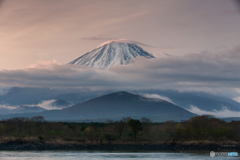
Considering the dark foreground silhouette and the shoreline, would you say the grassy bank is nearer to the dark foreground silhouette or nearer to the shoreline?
the dark foreground silhouette

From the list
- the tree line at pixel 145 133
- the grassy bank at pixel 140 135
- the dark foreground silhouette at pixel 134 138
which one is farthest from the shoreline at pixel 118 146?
the tree line at pixel 145 133

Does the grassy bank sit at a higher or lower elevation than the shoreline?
higher

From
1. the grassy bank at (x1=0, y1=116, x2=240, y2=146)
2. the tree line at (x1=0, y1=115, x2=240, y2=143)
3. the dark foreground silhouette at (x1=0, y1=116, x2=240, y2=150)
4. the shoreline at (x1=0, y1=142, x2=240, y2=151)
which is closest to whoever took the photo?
the shoreline at (x1=0, y1=142, x2=240, y2=151)

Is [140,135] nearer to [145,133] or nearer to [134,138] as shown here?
[145,133]

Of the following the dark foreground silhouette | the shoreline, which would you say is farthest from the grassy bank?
the shoreline

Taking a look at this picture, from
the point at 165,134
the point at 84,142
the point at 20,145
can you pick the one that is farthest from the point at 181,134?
the point at 20,145

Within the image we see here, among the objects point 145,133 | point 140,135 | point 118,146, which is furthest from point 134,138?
point 118,146

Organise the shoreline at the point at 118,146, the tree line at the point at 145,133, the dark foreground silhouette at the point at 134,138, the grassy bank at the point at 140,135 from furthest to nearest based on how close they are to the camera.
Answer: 1. the tree line at the point at 145,133
2. the grassy bank at the point at 140,135
3. the dark foreground silhouette at the point at 134,138
4. the shoreline at the point at 118,146

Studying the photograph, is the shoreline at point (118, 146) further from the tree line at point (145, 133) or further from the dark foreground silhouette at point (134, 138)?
the tree line at point (145, 133)

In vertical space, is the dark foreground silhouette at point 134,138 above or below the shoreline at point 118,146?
above

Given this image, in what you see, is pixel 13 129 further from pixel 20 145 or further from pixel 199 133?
pixel 199 133

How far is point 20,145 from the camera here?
344 ft

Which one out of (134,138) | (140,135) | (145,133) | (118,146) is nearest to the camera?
(118,146)

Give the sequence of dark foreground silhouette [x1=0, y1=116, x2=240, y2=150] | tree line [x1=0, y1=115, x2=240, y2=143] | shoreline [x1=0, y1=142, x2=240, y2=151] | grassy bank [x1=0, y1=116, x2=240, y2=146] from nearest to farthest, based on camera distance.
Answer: shoreline [x1=0, y1=142, x2=240, y2=151], dark foreground silhouette [x1=0, y1=116, x2=240, y2=150], grassy bank [x1=0, y1=116, x2=240, y2=146], tree line [x1=0, y1=115, x2=240, y2=143]
